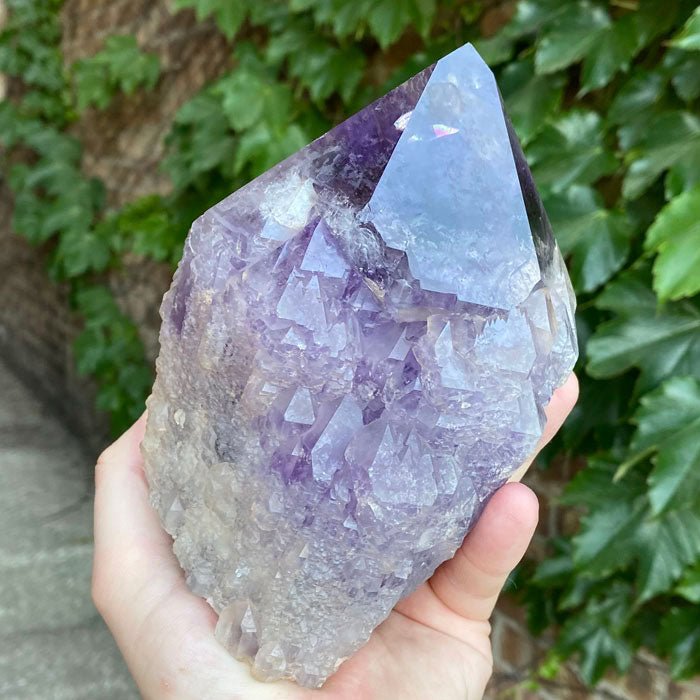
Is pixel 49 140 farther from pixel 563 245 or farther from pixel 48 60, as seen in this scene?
pixel 563 245

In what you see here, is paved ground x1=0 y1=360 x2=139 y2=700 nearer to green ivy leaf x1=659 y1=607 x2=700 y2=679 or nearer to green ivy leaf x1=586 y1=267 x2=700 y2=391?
green ivy leaf x1=659 y1=607 x2=700 y2=679

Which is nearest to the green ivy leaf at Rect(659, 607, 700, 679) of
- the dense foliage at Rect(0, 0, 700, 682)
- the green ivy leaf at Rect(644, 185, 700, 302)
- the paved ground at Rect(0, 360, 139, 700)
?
the dense foliage at Rect(0, 0, 700, 682)

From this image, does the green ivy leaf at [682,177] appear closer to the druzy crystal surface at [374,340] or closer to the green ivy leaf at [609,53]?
the green ivy leaf at [609,53]

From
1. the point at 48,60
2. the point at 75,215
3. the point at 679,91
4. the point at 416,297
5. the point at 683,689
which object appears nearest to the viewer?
the point at 416,297

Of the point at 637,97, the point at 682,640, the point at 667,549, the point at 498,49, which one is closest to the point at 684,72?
the point at 637,97

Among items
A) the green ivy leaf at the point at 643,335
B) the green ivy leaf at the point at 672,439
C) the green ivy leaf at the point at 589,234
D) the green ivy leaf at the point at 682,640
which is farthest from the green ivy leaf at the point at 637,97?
the green ivy leaf at the point at 682,640

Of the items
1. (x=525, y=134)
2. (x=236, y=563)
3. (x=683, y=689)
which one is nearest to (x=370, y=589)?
(x=236, y=563)
